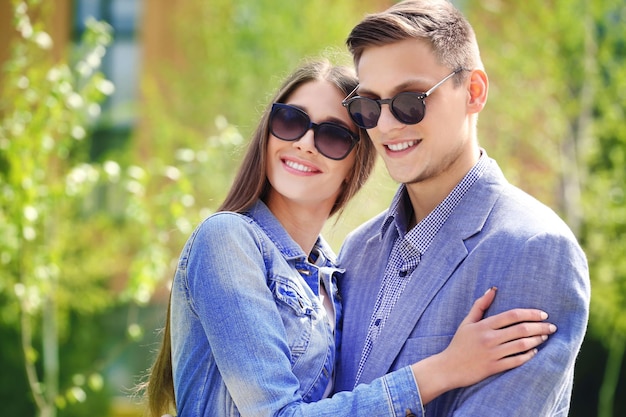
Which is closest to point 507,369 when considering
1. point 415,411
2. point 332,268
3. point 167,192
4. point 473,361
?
point 473,361

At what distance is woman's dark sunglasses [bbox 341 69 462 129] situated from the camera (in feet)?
8.79

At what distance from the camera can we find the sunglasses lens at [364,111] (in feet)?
9.09

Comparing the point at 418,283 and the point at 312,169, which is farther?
the point at 312,169

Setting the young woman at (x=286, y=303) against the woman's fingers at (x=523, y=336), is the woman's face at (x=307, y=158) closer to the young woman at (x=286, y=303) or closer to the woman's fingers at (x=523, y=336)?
the young woman at (x=286, y=303)

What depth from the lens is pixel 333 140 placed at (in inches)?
116

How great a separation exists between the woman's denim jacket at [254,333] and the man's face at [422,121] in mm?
460

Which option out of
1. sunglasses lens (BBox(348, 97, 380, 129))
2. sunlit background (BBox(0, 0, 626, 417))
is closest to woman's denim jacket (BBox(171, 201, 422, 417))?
sunglasses lens (BBox(348, 97, 380, 129))

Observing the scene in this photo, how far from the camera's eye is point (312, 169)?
2973 millimetres

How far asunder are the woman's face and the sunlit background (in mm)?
3074

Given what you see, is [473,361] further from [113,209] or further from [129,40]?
[129,40]

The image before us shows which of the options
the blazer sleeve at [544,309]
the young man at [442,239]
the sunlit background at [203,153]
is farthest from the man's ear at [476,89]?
the sunlit background at [203,153]

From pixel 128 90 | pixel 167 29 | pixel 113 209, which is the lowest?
pixel 113 209

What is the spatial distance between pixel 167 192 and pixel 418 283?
380 centimetres

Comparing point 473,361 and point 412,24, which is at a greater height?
point 412,24
